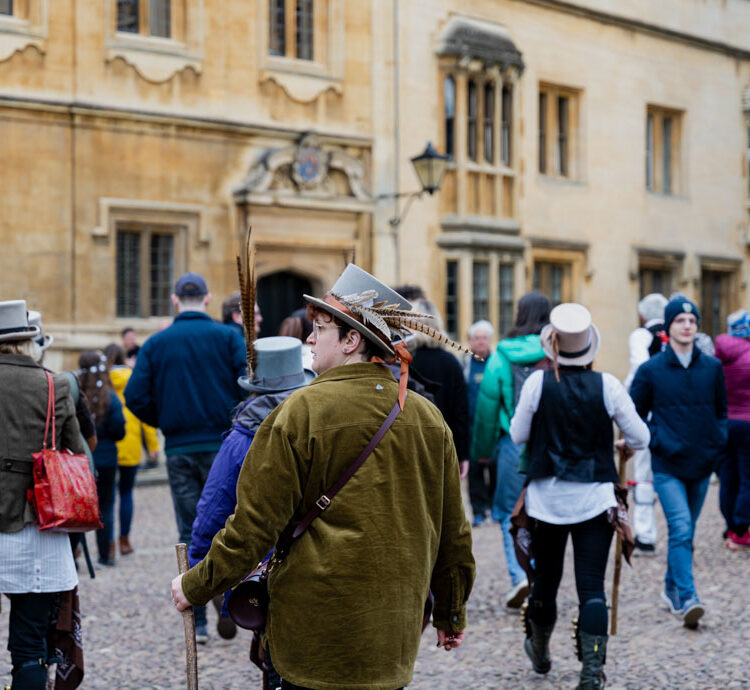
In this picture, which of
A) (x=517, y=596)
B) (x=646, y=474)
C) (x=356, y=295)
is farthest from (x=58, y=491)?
(x=646, y=474)

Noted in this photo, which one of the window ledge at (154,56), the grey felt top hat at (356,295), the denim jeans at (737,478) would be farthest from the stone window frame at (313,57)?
the grey felt top hat at (356,295)

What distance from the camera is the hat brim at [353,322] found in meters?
3.61

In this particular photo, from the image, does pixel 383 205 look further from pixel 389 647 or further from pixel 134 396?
pixel 389 647

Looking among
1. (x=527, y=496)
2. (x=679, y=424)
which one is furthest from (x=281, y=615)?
(x=679, y=424)

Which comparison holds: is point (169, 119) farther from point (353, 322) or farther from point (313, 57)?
point (353, 322)

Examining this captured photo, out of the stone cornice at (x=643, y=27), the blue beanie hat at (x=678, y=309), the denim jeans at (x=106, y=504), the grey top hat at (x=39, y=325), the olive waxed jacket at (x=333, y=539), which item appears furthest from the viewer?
the stone cornice at (x=643, y=27)

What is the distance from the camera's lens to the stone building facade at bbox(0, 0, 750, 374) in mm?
15414

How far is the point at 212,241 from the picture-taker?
16656 mm

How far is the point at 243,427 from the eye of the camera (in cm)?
453

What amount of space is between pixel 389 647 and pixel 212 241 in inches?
529

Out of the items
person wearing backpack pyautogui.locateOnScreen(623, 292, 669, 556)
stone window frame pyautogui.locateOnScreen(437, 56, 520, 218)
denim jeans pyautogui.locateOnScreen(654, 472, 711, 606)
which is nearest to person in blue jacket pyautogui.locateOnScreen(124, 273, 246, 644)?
denim jeans pyautogui.locateOnScreen(654, 472, 711, 606)

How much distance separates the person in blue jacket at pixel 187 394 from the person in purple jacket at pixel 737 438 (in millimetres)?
4413

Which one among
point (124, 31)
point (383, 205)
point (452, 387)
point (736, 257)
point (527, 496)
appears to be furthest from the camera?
point (736, 257)

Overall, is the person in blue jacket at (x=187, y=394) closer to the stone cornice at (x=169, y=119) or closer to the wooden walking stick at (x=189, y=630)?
the wooden walking stick at (x=189, y=630)
